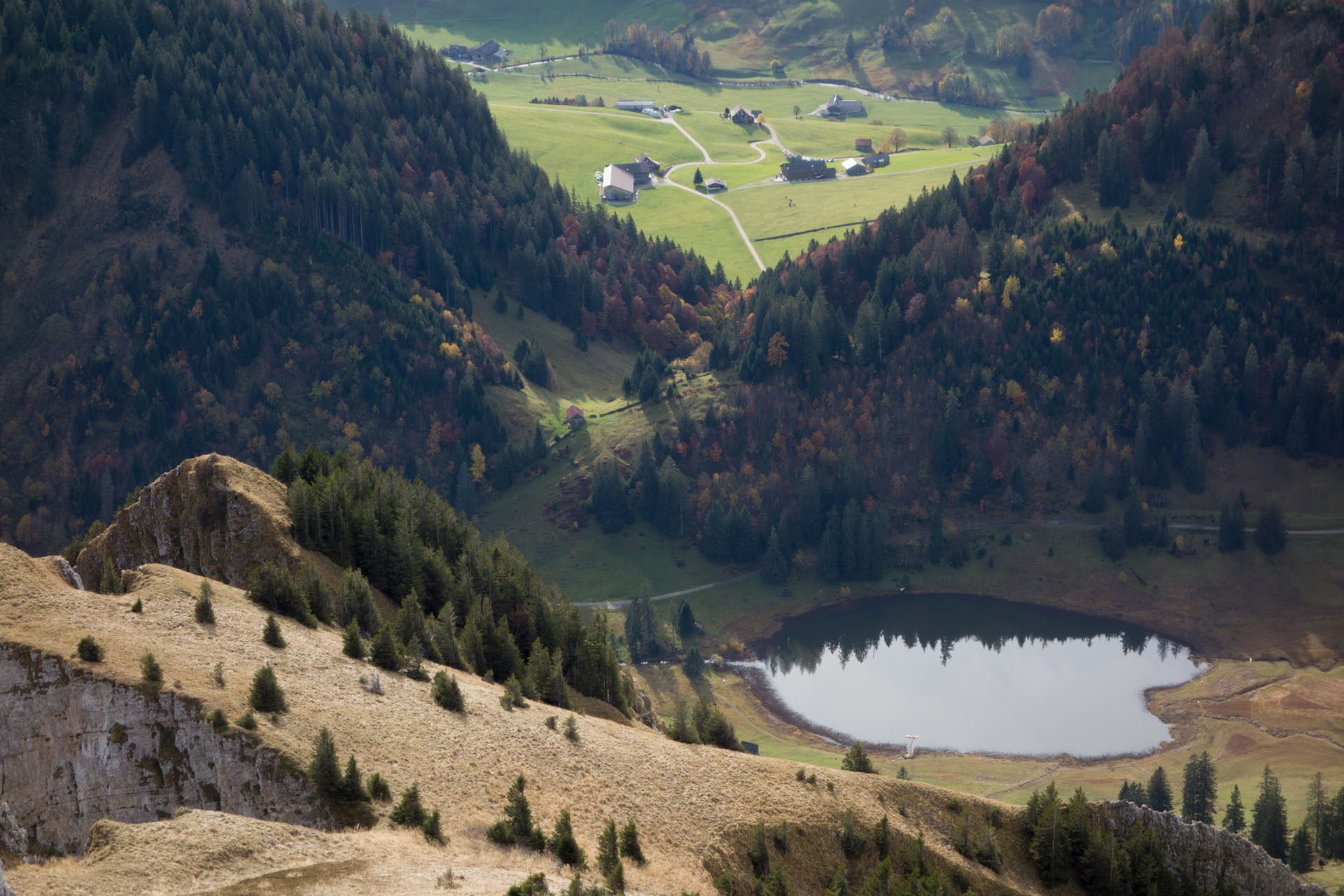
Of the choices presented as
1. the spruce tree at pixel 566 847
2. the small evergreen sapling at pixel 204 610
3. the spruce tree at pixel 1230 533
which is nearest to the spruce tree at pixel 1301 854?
the spruce tree at pixel 1230 533

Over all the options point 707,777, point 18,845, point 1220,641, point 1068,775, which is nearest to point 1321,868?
point 1068,775

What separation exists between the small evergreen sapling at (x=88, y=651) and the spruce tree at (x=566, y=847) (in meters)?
22.4

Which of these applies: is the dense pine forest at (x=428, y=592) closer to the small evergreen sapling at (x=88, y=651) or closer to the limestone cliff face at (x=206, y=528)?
the limestone cliff face at (x=206, y=528)

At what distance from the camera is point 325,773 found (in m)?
57.6

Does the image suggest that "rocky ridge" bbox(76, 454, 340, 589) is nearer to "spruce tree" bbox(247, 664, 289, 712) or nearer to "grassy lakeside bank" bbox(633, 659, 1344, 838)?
"spruce tree" bbox(247, 664, 289, 712)

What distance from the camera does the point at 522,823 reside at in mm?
A: 58906

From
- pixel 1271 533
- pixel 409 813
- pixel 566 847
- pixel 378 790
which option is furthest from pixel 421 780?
pixel 1271 533

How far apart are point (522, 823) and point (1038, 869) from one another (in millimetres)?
31694

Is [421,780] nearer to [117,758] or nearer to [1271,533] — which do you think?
[117,758]

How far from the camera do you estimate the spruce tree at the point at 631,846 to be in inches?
2397

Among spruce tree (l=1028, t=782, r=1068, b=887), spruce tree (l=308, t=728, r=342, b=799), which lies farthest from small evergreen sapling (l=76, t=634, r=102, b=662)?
spruce tree (l=1028, t=782, r=1068, b=887)

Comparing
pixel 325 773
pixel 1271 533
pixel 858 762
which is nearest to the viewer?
pixel 325 773

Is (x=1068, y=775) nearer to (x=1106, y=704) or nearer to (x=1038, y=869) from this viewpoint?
(x=1106, y=704)

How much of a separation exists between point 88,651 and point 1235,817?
11780cm
